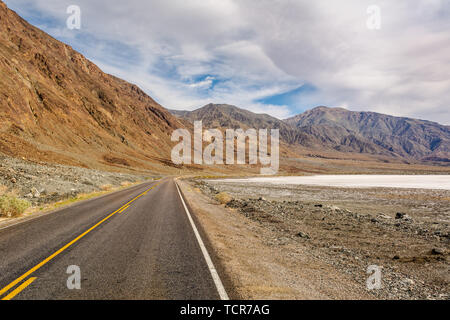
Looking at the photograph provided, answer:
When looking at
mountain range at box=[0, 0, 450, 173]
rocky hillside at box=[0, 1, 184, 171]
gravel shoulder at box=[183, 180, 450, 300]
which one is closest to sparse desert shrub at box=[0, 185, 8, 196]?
gravel shoulder at box=[183, 180, 450, 300]

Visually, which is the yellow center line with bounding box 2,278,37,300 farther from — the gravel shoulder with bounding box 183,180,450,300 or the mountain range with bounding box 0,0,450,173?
the mountain range with bounding box 0,0,450,173

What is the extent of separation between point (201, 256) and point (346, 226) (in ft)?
29.0

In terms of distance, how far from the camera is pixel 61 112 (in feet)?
260

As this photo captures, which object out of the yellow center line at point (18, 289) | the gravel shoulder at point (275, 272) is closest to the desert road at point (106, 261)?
the yellow center line at point (18, 289)

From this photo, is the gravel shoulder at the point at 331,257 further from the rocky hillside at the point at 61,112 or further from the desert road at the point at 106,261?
the rocky hillside at the point at 61,112

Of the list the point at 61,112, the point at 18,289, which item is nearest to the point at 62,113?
the point at 61,112

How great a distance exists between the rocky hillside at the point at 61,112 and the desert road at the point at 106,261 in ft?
136

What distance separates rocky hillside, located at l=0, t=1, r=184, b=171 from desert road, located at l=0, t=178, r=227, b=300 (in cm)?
4139

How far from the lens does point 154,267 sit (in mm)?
5875

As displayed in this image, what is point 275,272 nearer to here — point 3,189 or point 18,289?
point 18,289

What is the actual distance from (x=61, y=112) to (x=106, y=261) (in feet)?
295

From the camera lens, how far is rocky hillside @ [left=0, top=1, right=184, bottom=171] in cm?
5959

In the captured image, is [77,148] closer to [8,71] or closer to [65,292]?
[8,71]
